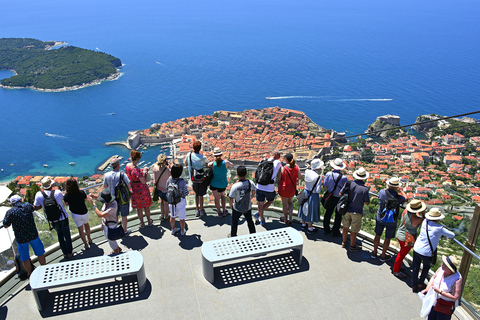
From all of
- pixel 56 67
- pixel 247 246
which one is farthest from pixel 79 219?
pixel 56 67

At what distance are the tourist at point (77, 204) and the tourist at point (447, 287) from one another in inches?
135

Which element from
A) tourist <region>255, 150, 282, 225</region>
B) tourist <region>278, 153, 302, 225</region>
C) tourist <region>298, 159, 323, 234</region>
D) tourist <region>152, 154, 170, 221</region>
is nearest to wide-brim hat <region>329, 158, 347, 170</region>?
tourist <region>298, 159, 323, 234</region>

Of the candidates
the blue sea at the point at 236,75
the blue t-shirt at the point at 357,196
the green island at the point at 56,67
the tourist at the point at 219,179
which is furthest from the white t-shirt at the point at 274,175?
the green island at the point at 56,67

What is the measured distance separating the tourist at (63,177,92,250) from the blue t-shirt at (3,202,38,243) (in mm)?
382

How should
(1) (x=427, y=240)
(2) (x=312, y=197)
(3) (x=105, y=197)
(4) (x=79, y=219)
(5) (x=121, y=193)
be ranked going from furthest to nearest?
(2) (x=312, y=197), (5) (x=121, y=193), (4) (x=79, y=219), (3) (x=105, y=197), (1) (x=427, y=240)

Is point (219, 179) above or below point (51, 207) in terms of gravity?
below

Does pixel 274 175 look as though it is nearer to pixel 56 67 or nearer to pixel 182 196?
pixel 182 196

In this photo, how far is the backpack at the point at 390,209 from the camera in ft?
11.7

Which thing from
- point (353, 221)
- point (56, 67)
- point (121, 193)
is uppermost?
point (121, 193)

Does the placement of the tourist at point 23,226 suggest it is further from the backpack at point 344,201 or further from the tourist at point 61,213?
the backpack at point 344,201

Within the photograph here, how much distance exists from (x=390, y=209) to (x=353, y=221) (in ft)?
1.43

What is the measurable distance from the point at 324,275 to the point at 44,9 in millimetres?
192975

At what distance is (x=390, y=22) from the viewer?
4798 inches

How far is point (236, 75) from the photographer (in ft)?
246
